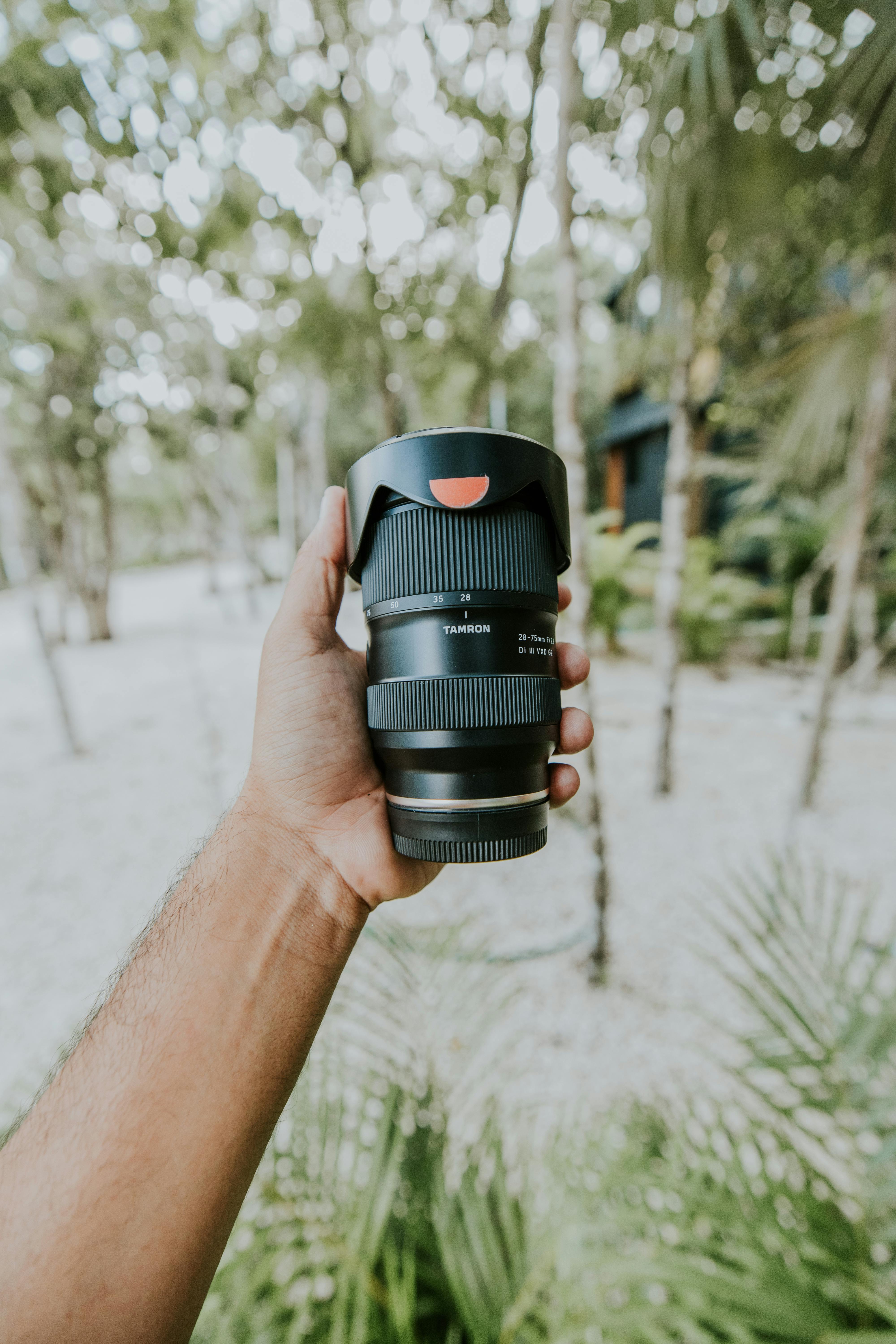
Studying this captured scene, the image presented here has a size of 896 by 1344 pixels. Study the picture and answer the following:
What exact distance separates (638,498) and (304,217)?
867 cm

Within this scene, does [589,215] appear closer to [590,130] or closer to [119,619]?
[590,130]

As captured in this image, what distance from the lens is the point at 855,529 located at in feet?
10.1

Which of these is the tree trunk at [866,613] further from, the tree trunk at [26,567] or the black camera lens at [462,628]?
the tree trunk at [26,567]

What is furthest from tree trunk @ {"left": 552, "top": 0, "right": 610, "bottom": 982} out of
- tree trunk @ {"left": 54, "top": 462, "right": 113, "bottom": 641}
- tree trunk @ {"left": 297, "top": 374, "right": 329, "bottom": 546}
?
tree trunk @ {"left": 54, "top": 462, "right": 113, "bottom": 641}

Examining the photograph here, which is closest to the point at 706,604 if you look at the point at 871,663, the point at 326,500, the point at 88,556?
the point at 871,663

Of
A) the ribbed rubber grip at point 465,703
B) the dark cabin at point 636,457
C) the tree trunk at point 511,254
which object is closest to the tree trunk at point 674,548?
the tree trunk at point 511,254

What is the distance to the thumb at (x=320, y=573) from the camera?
1061 millimetres

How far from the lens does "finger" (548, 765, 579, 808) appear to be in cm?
106

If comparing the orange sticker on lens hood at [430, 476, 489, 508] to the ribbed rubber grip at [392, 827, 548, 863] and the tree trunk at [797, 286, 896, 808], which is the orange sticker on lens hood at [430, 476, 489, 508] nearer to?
the ribbed rubber grip at [392, 827, 548, 863]

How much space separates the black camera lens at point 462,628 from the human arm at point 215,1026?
16 centimetres

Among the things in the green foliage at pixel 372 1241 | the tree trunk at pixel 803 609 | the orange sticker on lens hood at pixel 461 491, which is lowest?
the green foliage at pixel 372 1241

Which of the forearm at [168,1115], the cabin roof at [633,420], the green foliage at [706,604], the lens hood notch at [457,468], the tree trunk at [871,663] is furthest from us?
the cabin roof at [633,420]

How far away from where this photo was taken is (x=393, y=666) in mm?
924

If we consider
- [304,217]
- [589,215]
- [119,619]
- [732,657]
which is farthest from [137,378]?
[732,657]
